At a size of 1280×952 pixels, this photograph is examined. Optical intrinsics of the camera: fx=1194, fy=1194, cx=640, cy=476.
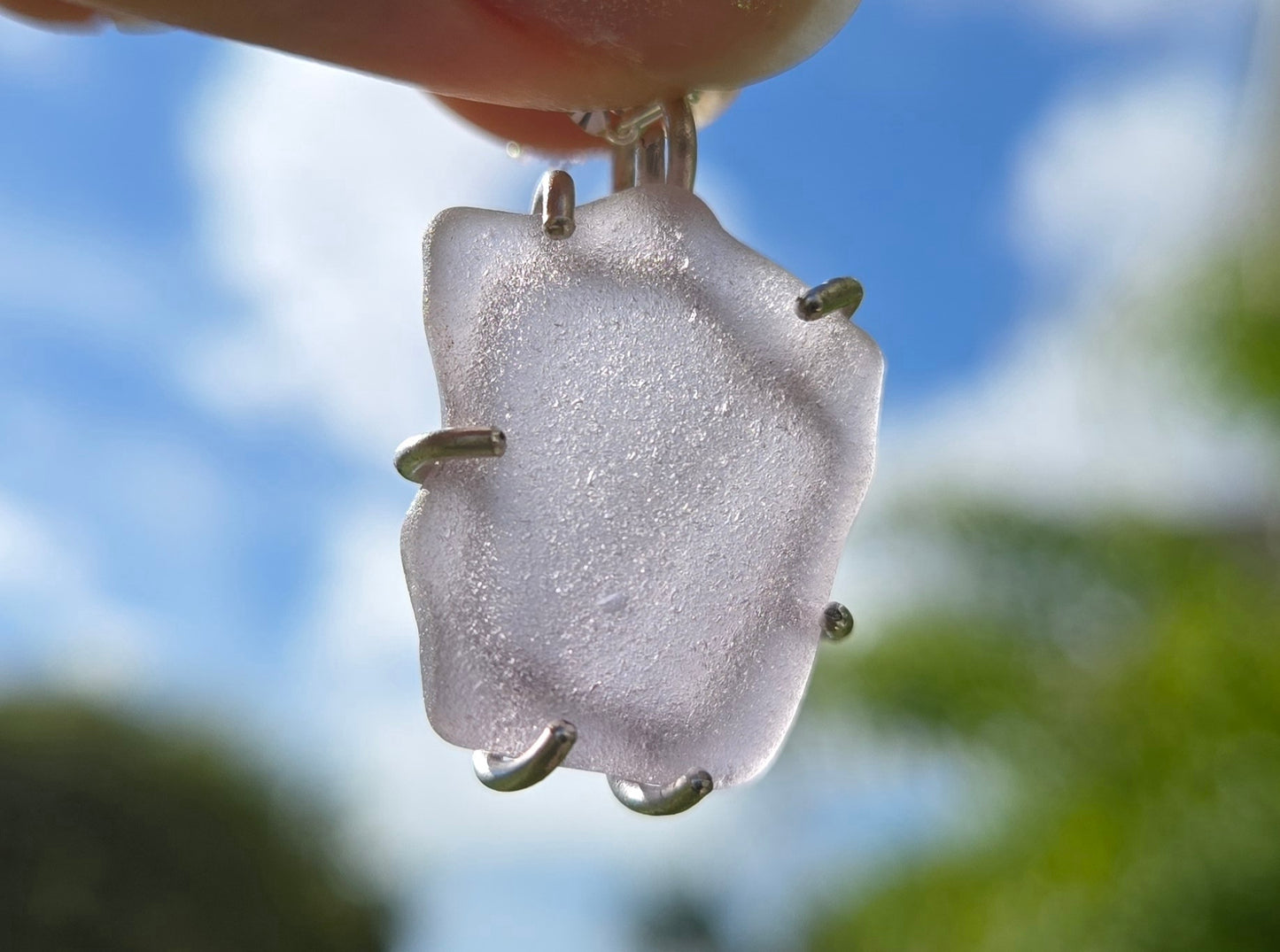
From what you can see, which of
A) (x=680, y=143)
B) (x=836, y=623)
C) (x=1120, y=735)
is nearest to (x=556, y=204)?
(x=680, y=143)

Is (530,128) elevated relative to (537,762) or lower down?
elevated

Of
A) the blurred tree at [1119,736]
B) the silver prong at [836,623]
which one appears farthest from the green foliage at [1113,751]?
the silver prong at [836,623]

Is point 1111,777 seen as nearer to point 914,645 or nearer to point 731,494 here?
point 914,645

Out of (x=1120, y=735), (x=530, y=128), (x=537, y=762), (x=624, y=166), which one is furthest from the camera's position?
(x=1120, y=735)

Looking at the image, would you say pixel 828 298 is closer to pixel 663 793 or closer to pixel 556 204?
Result: pixel 556 204

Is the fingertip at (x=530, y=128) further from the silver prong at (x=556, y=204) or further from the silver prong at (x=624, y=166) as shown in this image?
the silver prong at (x=556, y=204)

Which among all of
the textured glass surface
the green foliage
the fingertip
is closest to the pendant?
the textured glass surface

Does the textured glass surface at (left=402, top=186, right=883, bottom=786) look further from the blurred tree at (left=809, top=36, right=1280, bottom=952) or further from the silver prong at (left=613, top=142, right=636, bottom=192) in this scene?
the blurred tree at (left=809, top=36, right=1280, bottom=952)
